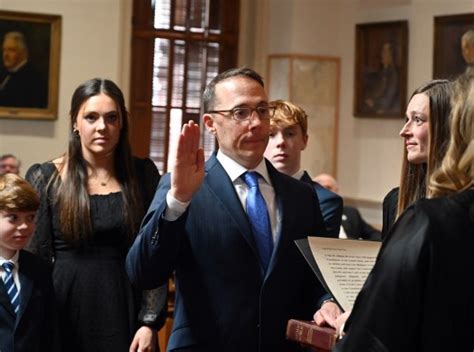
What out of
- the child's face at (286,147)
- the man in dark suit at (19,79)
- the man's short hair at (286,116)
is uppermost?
the man in dark suit at (19,79)

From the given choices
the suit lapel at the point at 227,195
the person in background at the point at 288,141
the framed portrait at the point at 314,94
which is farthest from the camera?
the framed portrait at the point at 314,94

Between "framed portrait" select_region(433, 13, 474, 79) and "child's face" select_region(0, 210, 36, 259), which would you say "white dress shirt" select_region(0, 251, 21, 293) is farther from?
"framed portrait" select_region(433, 13, 474, 79)

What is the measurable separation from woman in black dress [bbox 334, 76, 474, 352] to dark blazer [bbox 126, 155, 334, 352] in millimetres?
1068

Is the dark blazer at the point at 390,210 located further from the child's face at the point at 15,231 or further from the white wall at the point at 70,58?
the white wall at the point at 70,58

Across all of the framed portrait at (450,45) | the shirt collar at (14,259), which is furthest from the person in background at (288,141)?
the framed portrait at (450,45)

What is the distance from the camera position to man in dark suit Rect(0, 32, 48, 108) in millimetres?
10281

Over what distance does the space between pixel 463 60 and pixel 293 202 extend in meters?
7.37

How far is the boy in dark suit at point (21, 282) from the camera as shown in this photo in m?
4.34

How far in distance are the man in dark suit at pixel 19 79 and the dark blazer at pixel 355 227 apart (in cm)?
341

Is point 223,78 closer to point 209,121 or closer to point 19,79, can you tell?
point 209,121

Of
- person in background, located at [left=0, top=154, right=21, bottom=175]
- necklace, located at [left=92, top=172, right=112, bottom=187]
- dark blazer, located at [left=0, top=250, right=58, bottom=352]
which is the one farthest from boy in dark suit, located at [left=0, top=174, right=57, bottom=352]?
person in background, located at [left=0, top=154, right=21, bottom=175]

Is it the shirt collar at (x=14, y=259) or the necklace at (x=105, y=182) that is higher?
the necklace at (x=105, y=182)

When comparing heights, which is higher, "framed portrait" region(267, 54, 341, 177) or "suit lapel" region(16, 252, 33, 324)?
"framed portrait" region(267, 54, 341, 177)

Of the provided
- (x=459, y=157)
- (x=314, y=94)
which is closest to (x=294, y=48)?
(x=314, y=94)
